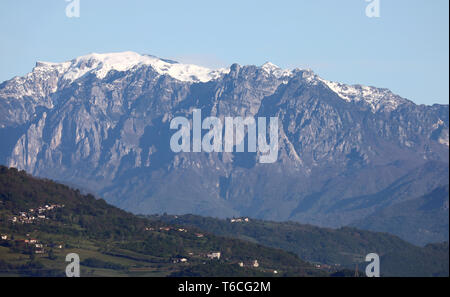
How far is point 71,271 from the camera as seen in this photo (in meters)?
200
